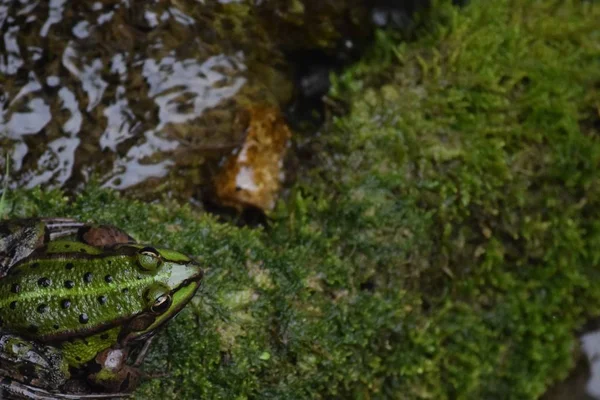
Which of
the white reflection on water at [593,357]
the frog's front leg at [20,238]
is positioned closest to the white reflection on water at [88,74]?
the frog's front leg at [20,238]

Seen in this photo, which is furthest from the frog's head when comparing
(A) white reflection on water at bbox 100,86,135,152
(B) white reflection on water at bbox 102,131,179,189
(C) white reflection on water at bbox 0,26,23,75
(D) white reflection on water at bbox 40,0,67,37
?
(D) white reflection on water at bbox 40,0,67,37

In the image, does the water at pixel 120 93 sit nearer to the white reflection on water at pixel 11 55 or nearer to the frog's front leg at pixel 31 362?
the white reflection on water at pixel 11 55

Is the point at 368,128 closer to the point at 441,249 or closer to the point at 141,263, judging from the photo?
the point at 441,249

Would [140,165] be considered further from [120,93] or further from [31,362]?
[31,362]

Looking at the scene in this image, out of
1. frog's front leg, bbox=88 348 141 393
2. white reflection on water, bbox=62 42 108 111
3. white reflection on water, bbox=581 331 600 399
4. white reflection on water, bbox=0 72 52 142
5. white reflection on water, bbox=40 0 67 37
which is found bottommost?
white reflection on water, bbox=581 331 600 399

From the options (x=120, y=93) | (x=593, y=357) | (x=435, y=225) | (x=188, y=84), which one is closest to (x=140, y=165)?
(x=120, y=93)

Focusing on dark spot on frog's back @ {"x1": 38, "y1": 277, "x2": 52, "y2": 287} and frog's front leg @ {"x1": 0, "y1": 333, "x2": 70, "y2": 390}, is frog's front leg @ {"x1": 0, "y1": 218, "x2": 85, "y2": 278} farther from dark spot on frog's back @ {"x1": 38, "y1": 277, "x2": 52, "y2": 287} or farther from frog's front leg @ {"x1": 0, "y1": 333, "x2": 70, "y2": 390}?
frog's front leg @ {"x1": 0, "y1": 333, "x2": 70, "y2": 390}

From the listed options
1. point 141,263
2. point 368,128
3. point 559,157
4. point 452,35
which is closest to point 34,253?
point 141,263
